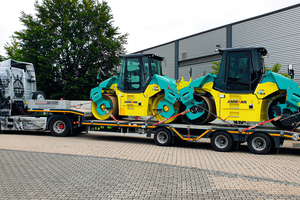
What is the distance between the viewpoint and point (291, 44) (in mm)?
20875

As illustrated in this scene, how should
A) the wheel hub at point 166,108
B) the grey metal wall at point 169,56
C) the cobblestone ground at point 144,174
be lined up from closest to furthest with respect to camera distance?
the cobblestone ground at point 144,174, the wheel hub at point 166,108, the grey metal wall at point 169,56

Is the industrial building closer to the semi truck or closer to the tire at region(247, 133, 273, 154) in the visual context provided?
A: the semi truck

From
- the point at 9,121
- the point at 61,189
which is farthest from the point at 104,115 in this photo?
the point at 61,189

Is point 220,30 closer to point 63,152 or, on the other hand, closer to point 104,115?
point 104,115

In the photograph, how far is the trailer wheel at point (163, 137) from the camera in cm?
1098

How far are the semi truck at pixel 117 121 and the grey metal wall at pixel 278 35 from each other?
41.7 feet

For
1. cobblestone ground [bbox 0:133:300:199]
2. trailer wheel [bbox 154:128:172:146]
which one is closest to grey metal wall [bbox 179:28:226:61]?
trailer wheel [bbox 154:128:172:146]

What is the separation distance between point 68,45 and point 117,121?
14923 millimetres

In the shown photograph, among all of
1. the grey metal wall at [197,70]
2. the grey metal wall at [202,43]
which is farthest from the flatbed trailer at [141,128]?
the grey metal wall at [202,43]

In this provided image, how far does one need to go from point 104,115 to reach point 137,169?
605cm

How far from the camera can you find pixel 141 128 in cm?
1159

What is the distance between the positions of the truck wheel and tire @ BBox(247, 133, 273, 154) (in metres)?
8.45

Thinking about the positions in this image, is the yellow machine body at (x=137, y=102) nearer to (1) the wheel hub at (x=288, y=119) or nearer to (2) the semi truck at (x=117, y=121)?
(2) the semi truck at (x=117, y=121)

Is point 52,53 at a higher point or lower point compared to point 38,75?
higher
